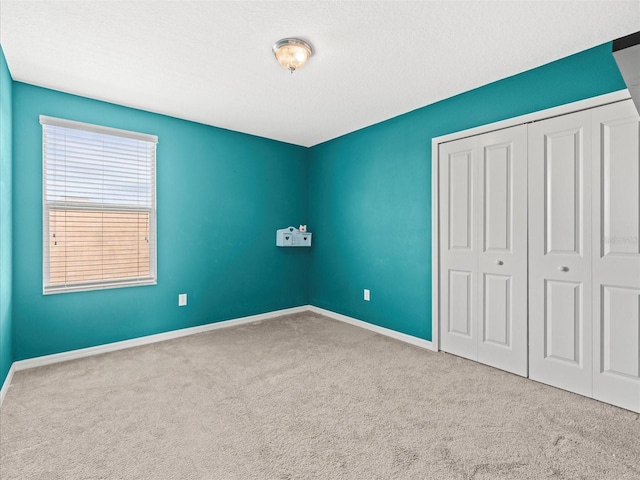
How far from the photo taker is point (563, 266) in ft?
7.77

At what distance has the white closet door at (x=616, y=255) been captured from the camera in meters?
2.06

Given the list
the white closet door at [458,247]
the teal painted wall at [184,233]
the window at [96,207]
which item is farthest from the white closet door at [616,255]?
the window at [96,207]

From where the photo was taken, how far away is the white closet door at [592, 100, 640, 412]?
2.06m

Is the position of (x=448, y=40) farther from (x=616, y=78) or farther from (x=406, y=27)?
(x=616, y=78)

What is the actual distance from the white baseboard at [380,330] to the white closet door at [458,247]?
0.62ft

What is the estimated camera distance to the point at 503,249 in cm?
271

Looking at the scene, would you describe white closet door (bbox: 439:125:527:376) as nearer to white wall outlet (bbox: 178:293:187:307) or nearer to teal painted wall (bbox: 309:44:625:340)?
teal painted wall (bbox: 309:44:625:340)

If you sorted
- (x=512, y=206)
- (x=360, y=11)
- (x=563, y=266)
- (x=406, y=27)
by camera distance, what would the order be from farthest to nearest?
1. (x=512, y=206)
2. (x=563, y=266)
3. (x=406, y=27)
4. (x=360, y=11)

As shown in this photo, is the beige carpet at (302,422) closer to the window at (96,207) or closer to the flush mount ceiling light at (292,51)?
the window at (96,207)

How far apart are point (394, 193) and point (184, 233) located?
242 centimetres

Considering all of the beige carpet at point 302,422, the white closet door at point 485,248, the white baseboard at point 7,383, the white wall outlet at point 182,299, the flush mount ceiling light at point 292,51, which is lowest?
the beige carpet at point 302,422

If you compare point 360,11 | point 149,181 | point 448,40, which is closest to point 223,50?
point 360,11

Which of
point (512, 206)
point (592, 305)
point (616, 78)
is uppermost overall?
point (616, 78)

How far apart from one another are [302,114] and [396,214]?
1502 mm
